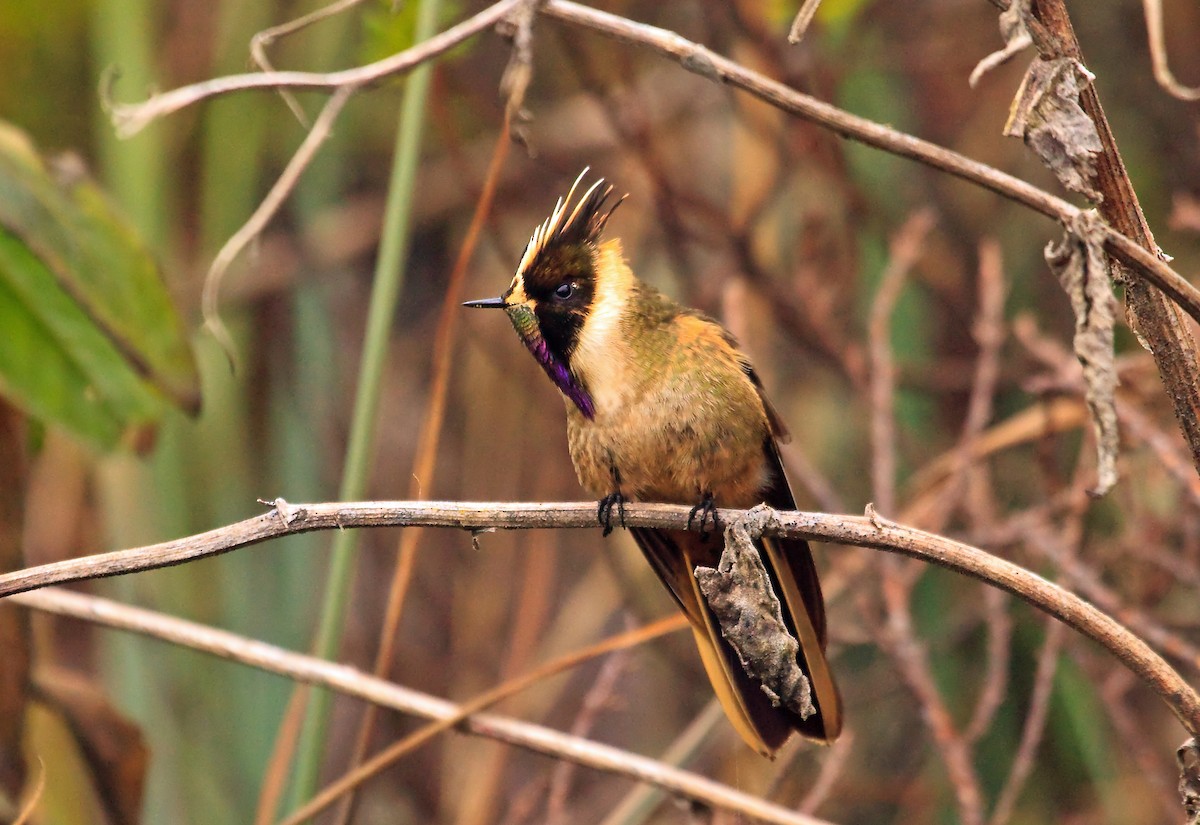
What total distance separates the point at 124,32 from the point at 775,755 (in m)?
2.39

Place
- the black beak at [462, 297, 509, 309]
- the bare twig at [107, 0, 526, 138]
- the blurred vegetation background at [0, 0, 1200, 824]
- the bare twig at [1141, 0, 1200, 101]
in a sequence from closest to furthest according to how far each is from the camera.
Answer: the bare twig at [107, 0, 526, 138] < the bare twig at [1141, 0, 1200, 101] < the black beak at [462, 297, 509, 309] < the blurred vegetation background at [0, 0, 1200, 824]

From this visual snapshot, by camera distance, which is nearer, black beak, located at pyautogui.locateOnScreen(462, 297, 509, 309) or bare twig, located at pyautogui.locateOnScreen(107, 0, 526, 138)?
bare twig, located at pyautogui.locateOnScreen(107, 0, 526, 138)

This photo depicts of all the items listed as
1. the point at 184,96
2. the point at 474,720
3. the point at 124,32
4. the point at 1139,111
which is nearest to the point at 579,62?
the point at 124,32

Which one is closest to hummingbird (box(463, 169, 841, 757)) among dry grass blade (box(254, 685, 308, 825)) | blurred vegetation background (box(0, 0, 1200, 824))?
blurred vegetation background (box(0, 0, 1200, 824))

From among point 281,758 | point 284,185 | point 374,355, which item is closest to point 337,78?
point 284,185

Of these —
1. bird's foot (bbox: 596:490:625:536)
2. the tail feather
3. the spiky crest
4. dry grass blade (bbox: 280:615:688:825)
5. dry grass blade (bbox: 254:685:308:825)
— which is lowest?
dry grass blade (bbox: 254:685:308:825)

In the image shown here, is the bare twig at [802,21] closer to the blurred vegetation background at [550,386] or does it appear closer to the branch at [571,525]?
the branch at [571,525]

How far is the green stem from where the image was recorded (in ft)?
6.19

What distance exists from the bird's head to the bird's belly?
72mm

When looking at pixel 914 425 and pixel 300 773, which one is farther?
pixel 914 425

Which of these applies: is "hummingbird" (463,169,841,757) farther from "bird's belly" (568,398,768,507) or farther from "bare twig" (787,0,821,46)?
"bare twig" (787,0,821,46)

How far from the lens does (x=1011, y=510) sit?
11.3 ft

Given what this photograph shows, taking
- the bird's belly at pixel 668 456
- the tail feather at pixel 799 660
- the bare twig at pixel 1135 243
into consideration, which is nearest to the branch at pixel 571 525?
the bare twig at pixel 1135 243

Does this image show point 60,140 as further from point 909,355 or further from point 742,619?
point 742,619
